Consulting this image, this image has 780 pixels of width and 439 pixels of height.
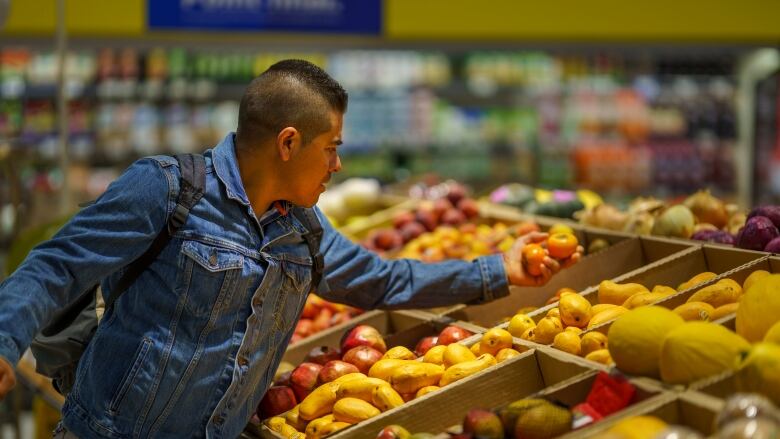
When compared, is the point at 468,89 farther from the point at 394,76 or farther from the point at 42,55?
the point at 42,55

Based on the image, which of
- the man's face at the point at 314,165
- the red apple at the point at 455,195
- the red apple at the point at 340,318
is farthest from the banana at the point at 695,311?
the red apple at the point at 455,195

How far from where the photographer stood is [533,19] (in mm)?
6488

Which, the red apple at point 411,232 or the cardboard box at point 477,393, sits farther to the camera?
the red apple at point 411,232

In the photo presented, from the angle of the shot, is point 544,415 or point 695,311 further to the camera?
point 695,311

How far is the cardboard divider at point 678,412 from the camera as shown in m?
1.73

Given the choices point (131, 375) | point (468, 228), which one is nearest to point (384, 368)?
point (131, 375)

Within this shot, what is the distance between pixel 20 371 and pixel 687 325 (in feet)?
10.7

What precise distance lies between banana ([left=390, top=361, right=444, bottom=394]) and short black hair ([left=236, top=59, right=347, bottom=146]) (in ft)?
2.01

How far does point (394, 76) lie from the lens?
27.0 feet

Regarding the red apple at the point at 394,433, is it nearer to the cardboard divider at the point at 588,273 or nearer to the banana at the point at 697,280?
the banana at the point at 697,280

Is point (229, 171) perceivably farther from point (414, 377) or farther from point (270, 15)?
point (270, 15)

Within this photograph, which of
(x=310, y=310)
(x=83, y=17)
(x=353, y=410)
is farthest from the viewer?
(x=83, y=17)

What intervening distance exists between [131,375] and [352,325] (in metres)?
1.03

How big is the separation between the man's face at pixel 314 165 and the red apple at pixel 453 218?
1821mm
